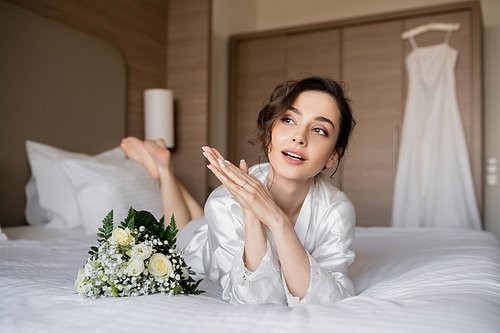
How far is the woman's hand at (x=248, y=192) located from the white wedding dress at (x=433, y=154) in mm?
2586

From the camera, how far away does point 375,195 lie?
3.50m

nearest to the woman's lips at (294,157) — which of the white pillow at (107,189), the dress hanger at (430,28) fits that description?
the white pillow at (107,189)

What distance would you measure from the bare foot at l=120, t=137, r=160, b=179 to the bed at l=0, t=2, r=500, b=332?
0.14 meters

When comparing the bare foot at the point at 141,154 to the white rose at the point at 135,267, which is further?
the bare foot at the point at 141,154

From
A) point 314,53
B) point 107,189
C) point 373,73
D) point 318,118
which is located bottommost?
point 107,189

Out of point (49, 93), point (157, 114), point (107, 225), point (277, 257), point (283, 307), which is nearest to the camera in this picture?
point (283, 307)

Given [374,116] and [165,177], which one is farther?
[374,116]

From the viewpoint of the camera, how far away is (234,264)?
3.53 feet

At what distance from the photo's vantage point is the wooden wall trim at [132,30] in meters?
2.73

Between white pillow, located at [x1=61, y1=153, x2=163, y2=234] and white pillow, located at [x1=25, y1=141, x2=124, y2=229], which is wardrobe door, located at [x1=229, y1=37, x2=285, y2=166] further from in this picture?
white pillow, located at [x1=25, y1=141, x2=124, y2=229]

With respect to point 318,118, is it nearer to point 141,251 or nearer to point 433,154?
point 141,251

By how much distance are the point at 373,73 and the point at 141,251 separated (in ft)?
10.1

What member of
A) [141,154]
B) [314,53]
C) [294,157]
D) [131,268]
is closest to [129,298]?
[131,268]

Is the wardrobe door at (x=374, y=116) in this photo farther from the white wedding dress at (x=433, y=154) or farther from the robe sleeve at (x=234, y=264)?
the robe sleeve at (x=234, y=264)
